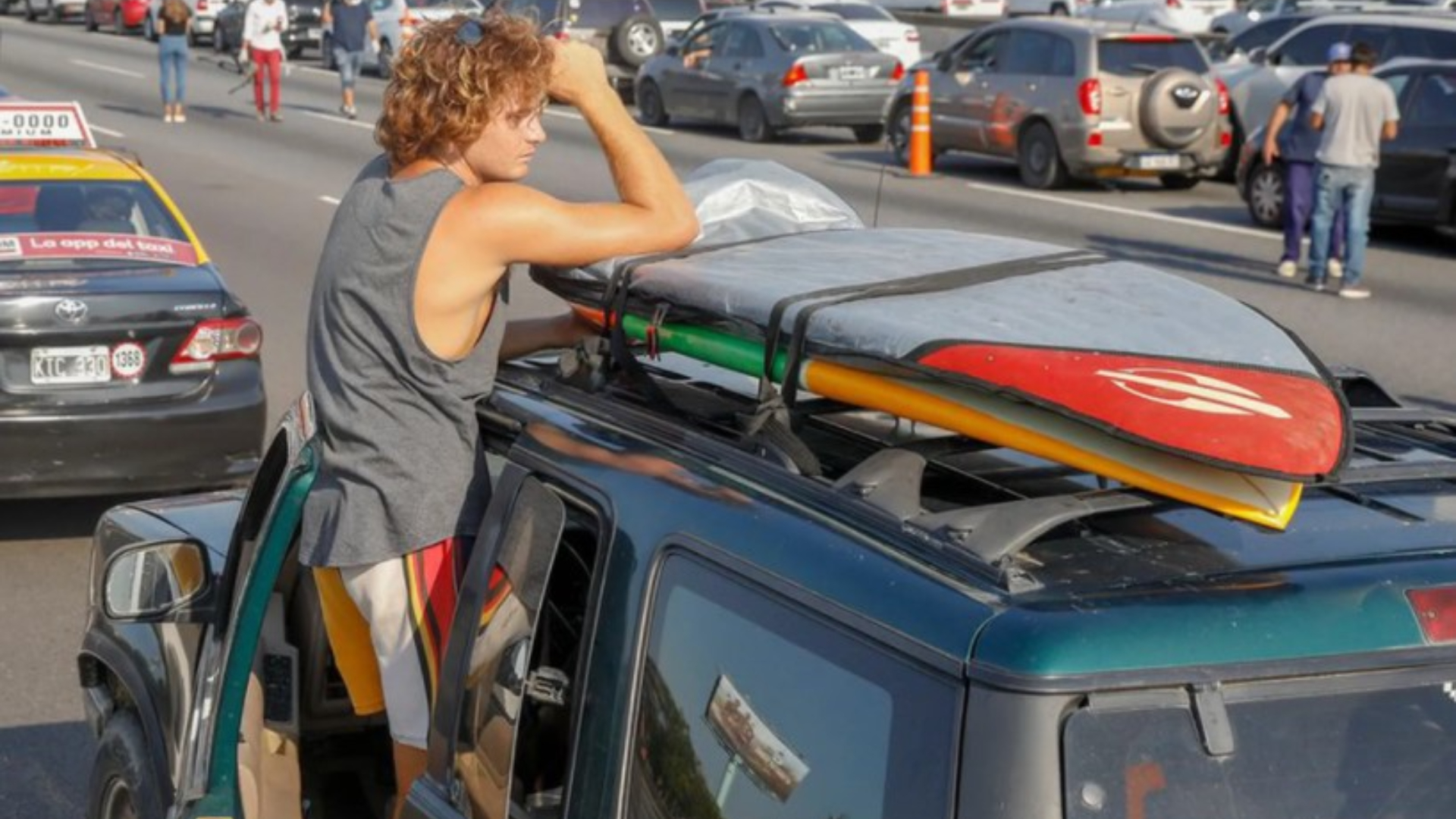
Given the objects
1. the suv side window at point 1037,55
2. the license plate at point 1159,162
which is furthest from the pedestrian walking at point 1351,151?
the suv side window at point 1037,55

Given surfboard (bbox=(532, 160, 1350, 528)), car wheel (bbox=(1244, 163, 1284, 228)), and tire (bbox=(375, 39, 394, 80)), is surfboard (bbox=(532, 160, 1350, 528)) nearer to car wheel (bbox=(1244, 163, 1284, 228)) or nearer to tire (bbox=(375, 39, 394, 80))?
car wheel (bbox=(1244, 163, 1284, 228))

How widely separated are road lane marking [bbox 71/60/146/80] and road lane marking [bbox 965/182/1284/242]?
20.8m

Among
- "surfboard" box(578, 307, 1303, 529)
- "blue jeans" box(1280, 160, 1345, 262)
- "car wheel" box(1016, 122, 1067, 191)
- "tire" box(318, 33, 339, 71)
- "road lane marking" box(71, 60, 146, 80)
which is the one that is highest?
"surfboard" box(578, 307, 1303, 529)

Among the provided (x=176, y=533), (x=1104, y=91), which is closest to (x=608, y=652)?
(x=176, y=533)

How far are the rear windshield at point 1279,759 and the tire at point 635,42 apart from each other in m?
31.3

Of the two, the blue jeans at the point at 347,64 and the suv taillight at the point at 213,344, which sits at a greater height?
the suv taillight at the point at 213,344

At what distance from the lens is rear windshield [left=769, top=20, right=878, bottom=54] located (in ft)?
91.2

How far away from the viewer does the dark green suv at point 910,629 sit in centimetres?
241

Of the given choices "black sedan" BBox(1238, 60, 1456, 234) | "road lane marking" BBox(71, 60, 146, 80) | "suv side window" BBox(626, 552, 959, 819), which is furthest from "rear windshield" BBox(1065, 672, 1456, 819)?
"road lane marking" BBox(71, 60, 146, 80)

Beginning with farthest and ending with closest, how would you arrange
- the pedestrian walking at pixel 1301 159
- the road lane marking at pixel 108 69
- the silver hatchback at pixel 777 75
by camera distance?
the road lane marking at pixel 108 69 → the silver hatchback at pixel 777 75 → the pedestrian walking at pixel 1301 159

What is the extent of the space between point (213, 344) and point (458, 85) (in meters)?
5.84

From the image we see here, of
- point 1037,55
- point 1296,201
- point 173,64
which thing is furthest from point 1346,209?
point 173,64

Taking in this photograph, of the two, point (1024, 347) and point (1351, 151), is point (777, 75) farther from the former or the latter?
point (1024, 347)

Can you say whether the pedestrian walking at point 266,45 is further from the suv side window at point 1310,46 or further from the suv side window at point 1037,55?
the suv side window at point 1310,46
